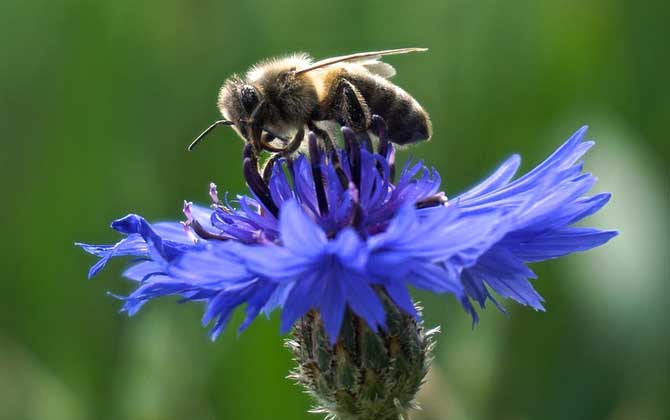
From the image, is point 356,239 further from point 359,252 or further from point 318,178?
point 318,178

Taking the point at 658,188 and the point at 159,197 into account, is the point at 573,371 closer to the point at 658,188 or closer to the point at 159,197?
the point at 658,188

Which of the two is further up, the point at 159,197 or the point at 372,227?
the point at 159,197

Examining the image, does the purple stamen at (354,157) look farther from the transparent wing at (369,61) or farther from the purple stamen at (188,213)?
the purple stamen at (188,213)

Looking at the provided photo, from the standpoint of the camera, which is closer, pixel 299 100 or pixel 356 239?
pixel 356 239

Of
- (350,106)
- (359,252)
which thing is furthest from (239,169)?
(359,252)

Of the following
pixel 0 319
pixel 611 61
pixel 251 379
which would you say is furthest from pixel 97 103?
pixel 611 61

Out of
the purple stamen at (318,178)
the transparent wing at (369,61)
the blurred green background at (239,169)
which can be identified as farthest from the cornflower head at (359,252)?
the blurred green background at (239,169)
